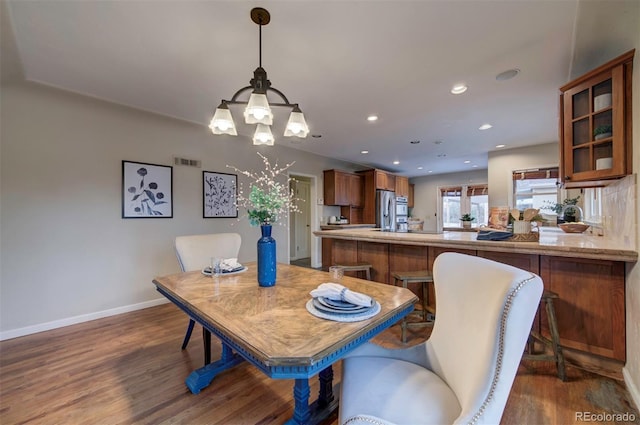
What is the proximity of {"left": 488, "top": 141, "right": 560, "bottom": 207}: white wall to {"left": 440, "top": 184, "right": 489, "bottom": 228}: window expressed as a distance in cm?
194

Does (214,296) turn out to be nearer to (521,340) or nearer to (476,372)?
(476,372)

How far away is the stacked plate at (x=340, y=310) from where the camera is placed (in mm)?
1028

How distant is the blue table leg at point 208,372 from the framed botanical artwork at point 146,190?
7.33ft

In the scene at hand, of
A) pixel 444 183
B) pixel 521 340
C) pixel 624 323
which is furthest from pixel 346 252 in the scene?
pixel 444 183

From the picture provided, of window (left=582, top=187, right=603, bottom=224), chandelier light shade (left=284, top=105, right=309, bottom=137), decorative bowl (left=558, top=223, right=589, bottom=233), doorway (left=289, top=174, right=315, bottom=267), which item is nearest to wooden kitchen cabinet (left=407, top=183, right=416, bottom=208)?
doorway (left=289, top=174, right=315, bottom=267)

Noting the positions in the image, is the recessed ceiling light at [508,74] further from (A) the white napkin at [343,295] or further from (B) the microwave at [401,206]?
(B) the microwave at [401,206]

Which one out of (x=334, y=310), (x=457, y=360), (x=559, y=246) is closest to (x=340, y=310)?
(x=334, y=310)

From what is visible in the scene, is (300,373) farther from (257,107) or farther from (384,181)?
(384,181)

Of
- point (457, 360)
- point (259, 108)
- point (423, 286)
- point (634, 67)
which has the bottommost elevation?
point (423, 286)

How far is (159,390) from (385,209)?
18.2ft

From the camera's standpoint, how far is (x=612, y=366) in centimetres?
177

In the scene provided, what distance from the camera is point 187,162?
11.7ft

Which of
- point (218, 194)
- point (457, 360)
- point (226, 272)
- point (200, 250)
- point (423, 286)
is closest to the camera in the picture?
point (457, 360)

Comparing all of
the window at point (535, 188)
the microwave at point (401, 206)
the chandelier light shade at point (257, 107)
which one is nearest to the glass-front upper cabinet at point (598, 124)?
the chandelier light shade at point (257, 107)
